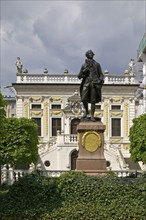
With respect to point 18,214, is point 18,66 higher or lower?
higher

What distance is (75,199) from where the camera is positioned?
1184 cm

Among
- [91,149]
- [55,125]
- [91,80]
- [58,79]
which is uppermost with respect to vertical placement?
[58,79]

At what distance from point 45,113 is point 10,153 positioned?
14.0 metres

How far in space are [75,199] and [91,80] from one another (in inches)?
192

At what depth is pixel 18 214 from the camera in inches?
453

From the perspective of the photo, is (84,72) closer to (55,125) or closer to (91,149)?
(91,149)

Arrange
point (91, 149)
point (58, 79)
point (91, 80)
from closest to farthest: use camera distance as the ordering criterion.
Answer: point (91, 149) < point (91, 80) < point (58, 79)

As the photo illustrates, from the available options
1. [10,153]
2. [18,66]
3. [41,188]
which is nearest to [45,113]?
[18,66]

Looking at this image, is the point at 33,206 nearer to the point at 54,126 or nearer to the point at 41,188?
the point at 41,188

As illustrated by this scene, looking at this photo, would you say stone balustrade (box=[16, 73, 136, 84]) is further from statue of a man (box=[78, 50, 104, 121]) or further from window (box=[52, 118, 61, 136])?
statue of a man (box=[78, 50, 104, 121])

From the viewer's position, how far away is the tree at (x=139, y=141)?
31.7 meters

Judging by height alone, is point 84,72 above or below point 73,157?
above

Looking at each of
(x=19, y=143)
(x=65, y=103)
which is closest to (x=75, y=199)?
(x=19, y=143)

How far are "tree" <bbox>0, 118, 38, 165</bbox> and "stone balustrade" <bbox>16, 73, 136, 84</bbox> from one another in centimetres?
1172
